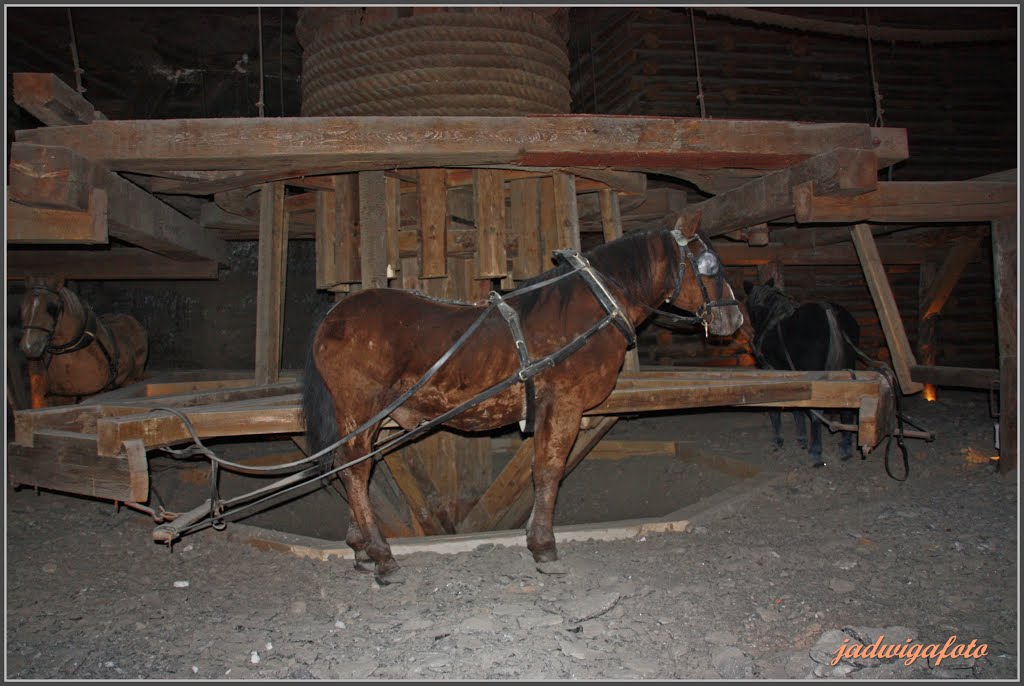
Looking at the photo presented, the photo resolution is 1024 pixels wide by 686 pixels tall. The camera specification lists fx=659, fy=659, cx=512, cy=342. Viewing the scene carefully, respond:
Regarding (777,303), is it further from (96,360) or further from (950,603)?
(96,360)

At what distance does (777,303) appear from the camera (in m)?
8.41

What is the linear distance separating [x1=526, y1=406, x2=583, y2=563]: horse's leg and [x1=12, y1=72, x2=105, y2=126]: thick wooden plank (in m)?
3.60

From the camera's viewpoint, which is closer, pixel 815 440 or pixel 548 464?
pixel 548 464

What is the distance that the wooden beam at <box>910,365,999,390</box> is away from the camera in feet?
22.6

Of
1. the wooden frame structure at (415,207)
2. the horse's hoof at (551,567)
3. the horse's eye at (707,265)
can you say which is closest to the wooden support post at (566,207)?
the wooden frame structure at (415,207)

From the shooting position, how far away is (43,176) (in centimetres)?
408

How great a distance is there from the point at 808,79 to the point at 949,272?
4.67 metres

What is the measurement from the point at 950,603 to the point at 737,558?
1.18 meters

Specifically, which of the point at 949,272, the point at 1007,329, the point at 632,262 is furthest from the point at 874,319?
the point at 632,262

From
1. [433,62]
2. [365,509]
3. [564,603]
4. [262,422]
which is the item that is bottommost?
[564,603]

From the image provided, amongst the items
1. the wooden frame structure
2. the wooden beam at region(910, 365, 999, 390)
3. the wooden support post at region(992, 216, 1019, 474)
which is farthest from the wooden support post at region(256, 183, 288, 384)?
the wooden support post at region(992, 216, 1019, 474)

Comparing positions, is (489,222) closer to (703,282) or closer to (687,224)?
(687,224)

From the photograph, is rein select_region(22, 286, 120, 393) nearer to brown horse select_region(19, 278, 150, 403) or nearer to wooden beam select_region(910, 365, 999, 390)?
brown horse select_region(19, 278, 150, 403)

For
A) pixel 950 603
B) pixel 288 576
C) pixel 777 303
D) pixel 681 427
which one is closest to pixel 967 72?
pixel 777 303
